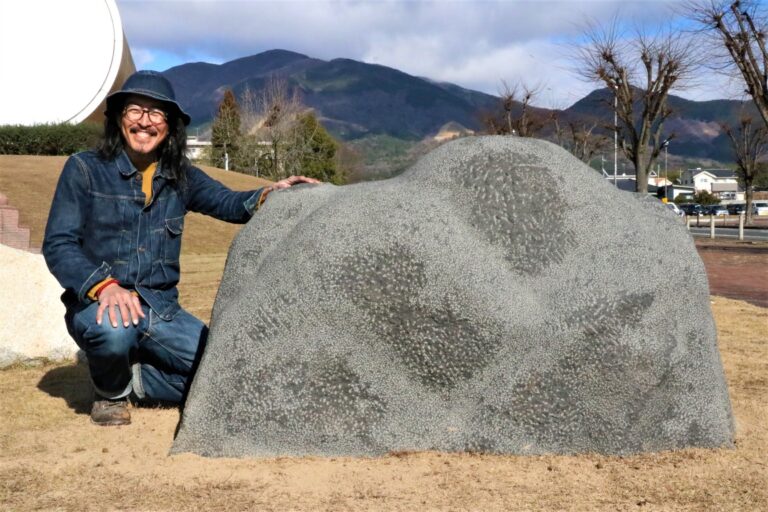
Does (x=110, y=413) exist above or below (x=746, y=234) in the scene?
above

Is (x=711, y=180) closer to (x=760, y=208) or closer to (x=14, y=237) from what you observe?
(x=760, y=208)

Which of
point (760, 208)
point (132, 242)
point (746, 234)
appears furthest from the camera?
point (760, 208)

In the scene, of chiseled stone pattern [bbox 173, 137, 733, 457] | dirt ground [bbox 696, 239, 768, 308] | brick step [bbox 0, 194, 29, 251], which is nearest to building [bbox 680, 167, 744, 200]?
dirt ground [bbox 696, 239, 768, 308]

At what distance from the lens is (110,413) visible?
12.8ft

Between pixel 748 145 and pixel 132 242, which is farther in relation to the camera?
pixel 748 145

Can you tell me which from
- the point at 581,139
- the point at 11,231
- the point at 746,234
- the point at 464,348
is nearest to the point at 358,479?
the point at 464,348

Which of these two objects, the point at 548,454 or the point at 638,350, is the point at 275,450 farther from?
the point at 638,350

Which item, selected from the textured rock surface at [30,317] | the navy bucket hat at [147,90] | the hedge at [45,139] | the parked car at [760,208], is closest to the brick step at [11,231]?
the textured rock surface at [30,317]

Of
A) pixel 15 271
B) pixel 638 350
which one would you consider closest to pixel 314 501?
pixel 638 350

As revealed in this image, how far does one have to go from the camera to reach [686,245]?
145 inches

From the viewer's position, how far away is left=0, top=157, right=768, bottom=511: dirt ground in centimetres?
284

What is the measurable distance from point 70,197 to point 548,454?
265 cm

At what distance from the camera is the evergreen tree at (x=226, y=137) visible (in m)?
40.8

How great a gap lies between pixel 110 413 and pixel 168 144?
1.46 meters
